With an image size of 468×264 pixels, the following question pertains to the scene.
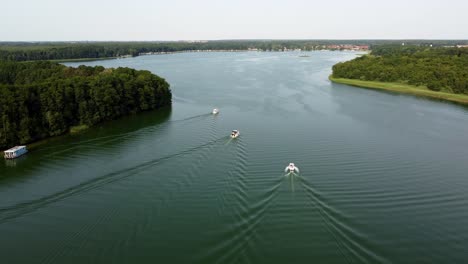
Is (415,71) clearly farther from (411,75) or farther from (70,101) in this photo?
(70,101)

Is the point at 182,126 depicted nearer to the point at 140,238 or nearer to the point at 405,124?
the point at 140,238

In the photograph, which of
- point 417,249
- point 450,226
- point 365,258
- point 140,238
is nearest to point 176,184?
point 140,238

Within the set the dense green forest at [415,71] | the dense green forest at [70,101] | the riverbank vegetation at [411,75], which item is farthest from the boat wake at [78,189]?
the dense green forest at [415,71]

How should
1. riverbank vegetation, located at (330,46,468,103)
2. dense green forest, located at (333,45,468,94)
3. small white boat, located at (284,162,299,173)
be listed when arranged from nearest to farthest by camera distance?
small white boat, located at (284,162,299,173), riverbank vegetation, located at (330,46,468,103), dense green forest, located at (333,45,468,94)

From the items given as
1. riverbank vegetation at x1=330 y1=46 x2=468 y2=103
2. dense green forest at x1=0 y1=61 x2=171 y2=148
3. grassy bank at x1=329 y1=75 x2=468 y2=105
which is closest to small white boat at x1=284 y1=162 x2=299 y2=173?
dense green forest at x1=0 y1=61 x2=171 y2=148

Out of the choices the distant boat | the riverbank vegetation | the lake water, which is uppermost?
the riverbank vegetation

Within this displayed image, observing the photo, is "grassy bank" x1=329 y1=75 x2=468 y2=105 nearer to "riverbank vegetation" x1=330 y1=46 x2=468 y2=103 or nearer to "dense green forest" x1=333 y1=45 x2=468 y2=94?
"riverbank vegetation" x1=330 y1=46 x2=468 y2=103
